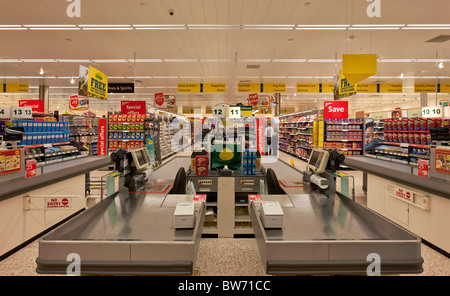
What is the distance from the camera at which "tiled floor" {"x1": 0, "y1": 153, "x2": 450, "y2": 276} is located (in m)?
3.11

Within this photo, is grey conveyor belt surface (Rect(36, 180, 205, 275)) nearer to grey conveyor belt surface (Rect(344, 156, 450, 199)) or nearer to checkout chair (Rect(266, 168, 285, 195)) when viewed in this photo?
checkout chair (Rect(266, 168, 285, 195))

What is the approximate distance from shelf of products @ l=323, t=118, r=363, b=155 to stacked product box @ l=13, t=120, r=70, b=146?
961 cm

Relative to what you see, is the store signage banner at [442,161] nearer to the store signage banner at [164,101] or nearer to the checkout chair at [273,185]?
the checkout chair at [273,185]

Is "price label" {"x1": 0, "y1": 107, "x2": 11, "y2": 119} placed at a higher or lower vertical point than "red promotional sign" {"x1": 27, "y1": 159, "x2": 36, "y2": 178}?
higher

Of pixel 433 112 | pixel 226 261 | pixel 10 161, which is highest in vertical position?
pixel 433 112

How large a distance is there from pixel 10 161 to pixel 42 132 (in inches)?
116

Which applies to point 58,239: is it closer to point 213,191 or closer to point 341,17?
point 213,191

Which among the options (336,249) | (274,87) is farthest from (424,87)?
(336,249)

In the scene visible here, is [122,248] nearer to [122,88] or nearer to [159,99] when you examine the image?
[122,88]

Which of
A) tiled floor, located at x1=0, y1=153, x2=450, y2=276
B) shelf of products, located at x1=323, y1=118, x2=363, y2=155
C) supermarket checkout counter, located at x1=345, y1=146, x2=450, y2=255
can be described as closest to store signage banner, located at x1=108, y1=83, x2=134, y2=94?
shelf of products, located at x1=323, y1=118, x2=363, y2=155

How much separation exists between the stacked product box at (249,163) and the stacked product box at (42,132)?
14.5 ft

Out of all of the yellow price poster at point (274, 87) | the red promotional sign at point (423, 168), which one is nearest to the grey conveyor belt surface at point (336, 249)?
the red promotional sign at point (423, 168)

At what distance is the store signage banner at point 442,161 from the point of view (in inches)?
131

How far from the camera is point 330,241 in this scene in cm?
166
